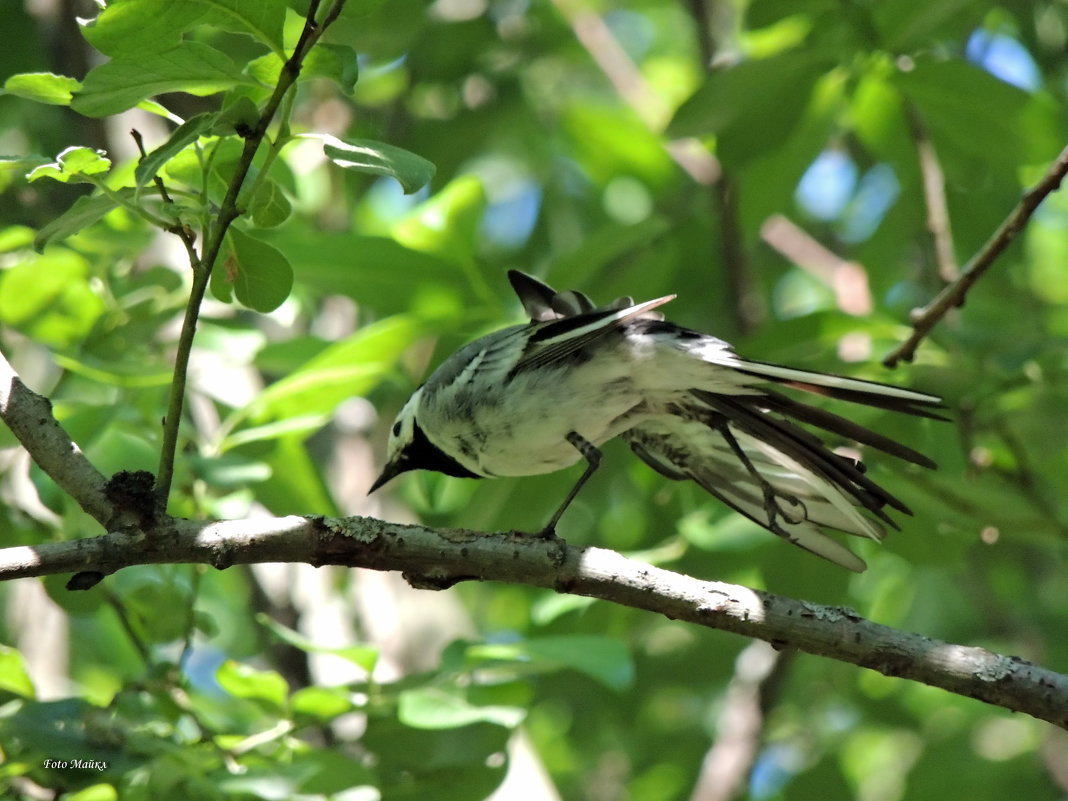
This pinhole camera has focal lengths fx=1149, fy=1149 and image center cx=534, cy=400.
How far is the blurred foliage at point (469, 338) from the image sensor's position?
262 centimetres

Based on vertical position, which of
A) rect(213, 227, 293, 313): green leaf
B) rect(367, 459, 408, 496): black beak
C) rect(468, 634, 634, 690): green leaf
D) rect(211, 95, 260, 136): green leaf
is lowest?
rect(367, 459, 408, 496): black beak

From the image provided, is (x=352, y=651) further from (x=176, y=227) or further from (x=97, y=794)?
(x=176, y=227)

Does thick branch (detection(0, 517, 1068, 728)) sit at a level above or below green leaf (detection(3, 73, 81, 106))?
below

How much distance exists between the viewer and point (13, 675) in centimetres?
280

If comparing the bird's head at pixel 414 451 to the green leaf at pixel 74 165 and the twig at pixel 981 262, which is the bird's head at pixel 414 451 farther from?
the green leaf at pixel 74 165

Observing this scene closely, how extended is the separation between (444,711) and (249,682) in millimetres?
481

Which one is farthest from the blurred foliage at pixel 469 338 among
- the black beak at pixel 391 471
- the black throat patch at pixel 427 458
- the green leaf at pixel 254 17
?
the black beak at pixel 391 471

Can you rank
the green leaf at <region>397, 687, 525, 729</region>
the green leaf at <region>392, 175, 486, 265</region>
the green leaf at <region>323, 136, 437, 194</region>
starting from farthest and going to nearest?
the green leaf at <region>392, 175, 486, 265</region>, the green leaf at <region>397, 687, 525, 729</region>, the green leaf at <region>323, 136, 437, 194</region>

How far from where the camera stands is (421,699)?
2.85 m

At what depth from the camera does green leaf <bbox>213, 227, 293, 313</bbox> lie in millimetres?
2037

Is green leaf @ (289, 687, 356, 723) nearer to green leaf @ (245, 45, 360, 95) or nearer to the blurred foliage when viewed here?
the blurred foliage

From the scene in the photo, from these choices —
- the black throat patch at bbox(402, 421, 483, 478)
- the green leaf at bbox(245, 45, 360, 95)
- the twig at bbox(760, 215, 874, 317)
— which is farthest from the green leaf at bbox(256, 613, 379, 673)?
the twig at bbox(760, 215, 874, 317)

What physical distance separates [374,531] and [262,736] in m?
1.04

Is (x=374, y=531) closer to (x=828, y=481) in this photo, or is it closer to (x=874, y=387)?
(x=874, y=387)
